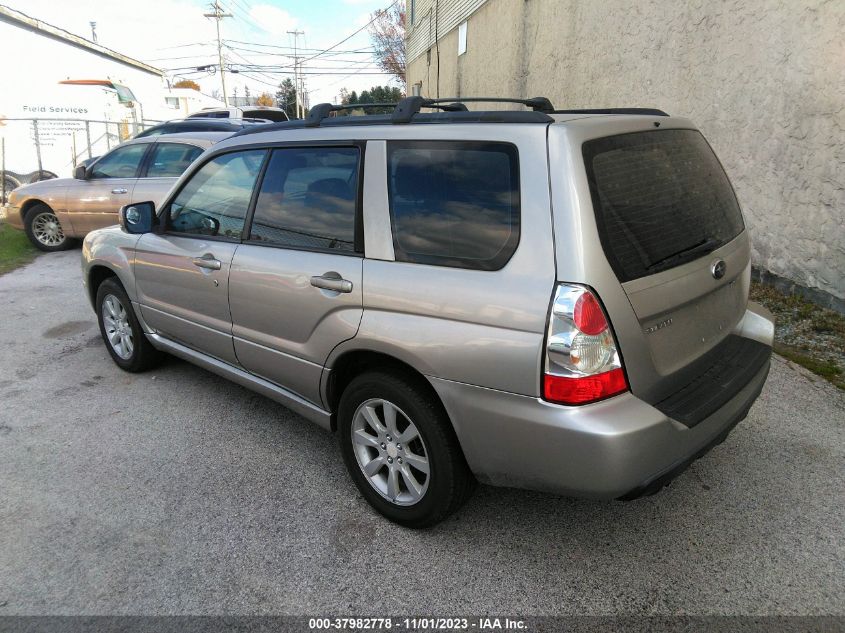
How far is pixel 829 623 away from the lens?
211 centimetres

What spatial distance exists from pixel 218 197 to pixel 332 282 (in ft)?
4.42

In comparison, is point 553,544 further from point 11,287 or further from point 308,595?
point 11,287

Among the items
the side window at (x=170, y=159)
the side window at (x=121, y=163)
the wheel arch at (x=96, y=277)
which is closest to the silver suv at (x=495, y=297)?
the wheel arch at (x=96, y=277)

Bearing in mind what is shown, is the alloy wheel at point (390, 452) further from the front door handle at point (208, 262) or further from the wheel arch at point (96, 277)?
the wheel arch at point (96, 277)

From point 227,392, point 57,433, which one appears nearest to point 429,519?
point 227,392

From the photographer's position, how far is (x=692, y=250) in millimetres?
2439

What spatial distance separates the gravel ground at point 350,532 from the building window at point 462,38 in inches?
621

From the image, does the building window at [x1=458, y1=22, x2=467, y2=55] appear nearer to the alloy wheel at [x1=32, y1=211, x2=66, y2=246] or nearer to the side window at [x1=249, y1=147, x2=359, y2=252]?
the alloy wheel at [x1=32, y1=211, x2=66, y2=246]

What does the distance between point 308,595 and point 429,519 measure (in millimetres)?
581

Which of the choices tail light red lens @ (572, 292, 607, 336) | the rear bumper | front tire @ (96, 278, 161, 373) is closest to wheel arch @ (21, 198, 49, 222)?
front tire @ (96, 278, 161, 373)

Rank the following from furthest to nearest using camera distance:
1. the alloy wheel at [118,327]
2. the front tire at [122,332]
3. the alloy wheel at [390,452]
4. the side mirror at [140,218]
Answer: the alloy wheel at [118,327] < the front tire at [122,332] < the side mirror at [140,218] < the alloy wheel at [390,452]

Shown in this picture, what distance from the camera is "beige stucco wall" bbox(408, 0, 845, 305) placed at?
16.3 ft

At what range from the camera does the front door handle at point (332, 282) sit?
265 cm

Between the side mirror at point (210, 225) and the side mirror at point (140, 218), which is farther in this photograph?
the side mirror at point (140, 218)
